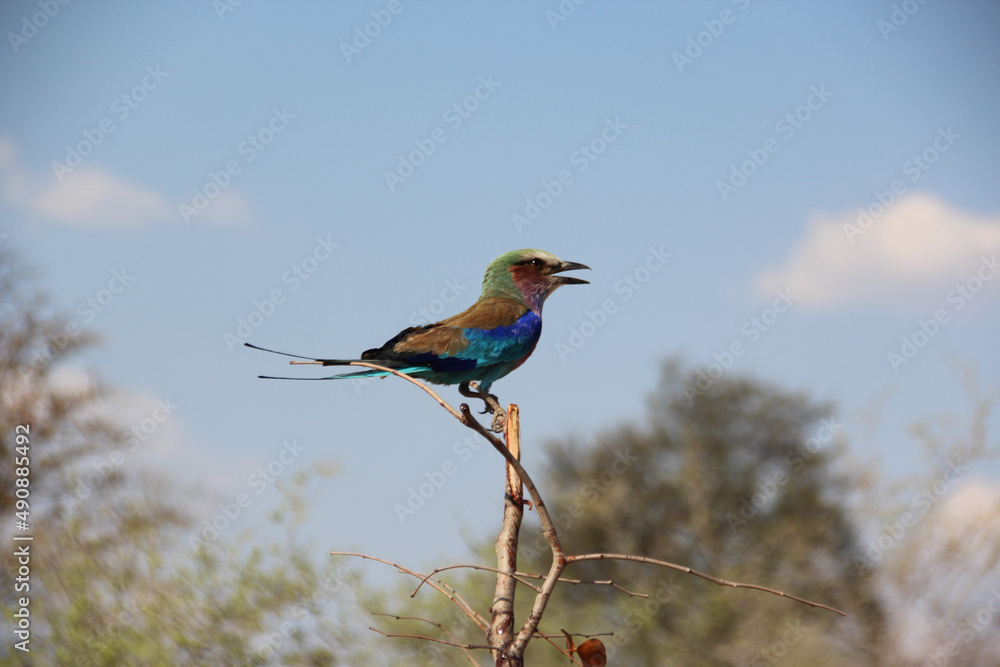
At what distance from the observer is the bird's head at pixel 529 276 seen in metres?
5.61

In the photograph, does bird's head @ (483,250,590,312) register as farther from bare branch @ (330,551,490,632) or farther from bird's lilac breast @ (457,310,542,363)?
bare branch @ (330,551,490,632)

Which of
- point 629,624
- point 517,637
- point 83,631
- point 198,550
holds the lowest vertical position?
point 517,637

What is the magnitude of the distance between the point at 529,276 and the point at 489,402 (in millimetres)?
1042

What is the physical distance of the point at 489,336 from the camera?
494 centimetres

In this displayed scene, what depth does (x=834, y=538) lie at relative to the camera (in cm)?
2053

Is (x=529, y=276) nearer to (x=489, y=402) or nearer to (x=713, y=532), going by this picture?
(x=489, y=402)

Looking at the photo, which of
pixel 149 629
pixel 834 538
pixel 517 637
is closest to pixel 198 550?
pixel 149 629

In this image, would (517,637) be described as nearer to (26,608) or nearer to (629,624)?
(26,608)

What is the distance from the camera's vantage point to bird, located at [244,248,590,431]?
468 cm

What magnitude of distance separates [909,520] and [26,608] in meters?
13.2

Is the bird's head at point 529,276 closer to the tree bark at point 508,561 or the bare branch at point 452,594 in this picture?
the tree bark at point 508,561

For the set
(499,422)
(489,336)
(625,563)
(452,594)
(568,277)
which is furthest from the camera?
(625,563)

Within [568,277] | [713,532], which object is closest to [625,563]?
[713,532]

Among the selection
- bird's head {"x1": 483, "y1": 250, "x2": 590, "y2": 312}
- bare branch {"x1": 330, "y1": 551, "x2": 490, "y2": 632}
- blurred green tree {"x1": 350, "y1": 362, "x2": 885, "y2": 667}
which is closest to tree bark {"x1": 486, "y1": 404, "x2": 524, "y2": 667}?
bare branch {"x1": 330, "y1": 551, "x2": 490, "y2": 632}
